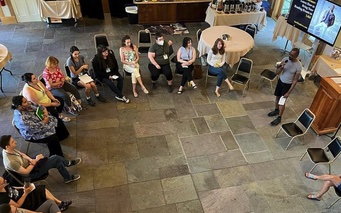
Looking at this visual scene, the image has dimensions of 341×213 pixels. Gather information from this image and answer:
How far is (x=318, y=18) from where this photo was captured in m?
5.47

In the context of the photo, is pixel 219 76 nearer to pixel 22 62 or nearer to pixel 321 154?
pixel 321 154

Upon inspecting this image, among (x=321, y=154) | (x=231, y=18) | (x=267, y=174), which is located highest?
(x=231, y=18)

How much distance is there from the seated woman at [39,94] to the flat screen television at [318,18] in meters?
4.95

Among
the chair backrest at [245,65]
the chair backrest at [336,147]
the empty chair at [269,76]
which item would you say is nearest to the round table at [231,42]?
the chair backrest at [245,65]

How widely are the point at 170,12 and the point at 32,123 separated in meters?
5.29

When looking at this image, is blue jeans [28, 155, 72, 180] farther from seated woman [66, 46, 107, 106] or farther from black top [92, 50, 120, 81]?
black top [92, 50, 120, 81]

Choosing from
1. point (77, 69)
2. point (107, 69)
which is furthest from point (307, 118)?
point (77, 69)

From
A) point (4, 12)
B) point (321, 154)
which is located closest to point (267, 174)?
point (321, 154)

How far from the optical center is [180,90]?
565 centimetres

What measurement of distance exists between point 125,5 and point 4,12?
3.18 m

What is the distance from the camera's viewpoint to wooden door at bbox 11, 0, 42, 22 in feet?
24.7

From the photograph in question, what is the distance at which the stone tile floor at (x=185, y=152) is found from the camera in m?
3.84

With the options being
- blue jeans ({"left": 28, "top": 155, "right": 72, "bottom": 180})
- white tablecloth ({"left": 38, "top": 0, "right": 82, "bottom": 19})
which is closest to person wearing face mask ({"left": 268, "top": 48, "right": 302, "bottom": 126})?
blue jeans ({"left": 28, "top": 155, "right": 72, "bottom": 180})

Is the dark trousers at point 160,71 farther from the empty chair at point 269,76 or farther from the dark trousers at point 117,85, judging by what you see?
the empty chair at point 269,76
